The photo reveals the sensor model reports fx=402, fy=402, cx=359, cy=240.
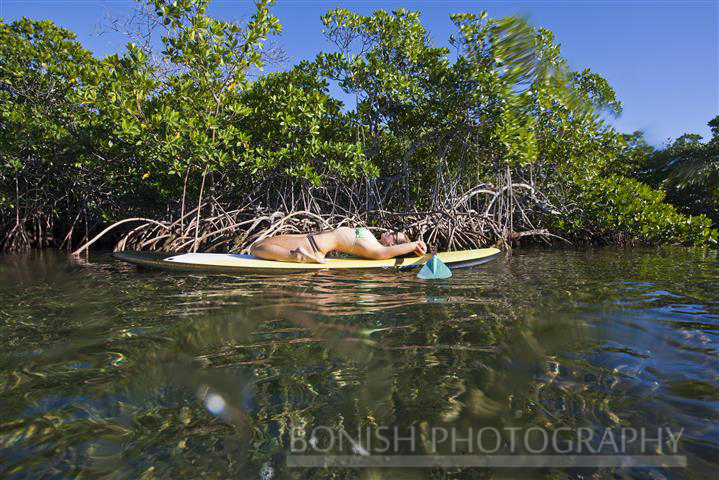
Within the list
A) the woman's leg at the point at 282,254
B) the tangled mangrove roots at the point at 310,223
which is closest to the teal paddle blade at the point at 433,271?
the woman's leg at the point at 282,254

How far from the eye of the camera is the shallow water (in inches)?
45.6

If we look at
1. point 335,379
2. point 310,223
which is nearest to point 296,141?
point 310,223

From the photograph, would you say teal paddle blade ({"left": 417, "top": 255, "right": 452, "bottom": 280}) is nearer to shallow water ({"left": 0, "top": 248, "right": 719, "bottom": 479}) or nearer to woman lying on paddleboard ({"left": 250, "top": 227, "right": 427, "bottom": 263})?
woman lying on paddleboard ({"left": 250, "top": 227, "right": 427, "bottom": 263})

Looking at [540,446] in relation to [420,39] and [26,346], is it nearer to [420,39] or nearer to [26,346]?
[26,346]

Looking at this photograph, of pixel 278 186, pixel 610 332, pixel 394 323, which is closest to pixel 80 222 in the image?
pixel 278 186

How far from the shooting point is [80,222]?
416 inches

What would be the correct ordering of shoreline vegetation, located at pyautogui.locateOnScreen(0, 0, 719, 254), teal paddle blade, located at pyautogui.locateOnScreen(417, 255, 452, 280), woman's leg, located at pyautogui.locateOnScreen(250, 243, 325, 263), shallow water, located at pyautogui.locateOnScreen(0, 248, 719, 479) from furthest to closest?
shoreline vegetation, located at pyautogui.locateOnScreen(0, 0, 719, 254) → woman's leg, located at pyautogui.locateOnScreen(250, 243, 325, 263) → teal paddle blade, located at pyautogui.locateOnScreen(417, 255, 452, 280) → shallow water, located at pyautogui.locateOnScreen(0, 248, 719, 479)

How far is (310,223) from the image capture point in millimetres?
7355

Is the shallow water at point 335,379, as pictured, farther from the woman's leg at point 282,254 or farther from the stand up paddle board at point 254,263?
the woman's leg at point 282,254

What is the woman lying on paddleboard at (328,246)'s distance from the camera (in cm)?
489

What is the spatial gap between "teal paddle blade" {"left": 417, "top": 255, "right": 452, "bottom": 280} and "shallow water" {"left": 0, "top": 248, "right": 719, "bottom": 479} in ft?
3.55

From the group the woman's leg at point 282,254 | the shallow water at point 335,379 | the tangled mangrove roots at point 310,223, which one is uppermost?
the tangled mangrove roots at point 310,223

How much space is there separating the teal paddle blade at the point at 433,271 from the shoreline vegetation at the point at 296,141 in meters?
2.97

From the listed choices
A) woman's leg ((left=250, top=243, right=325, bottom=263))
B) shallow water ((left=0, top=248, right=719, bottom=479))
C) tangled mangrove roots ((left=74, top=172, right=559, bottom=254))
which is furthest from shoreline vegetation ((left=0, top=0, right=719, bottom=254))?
shallow water ((left=0, top=248, right=719, bottom=479))
